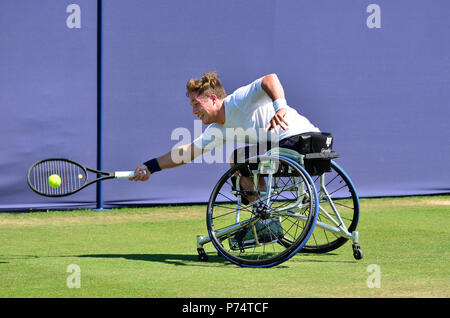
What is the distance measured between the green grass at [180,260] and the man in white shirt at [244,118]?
2.04 ft

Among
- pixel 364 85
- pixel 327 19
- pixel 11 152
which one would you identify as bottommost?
pixel 11 152

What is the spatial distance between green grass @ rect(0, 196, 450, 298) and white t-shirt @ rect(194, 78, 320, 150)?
0.73 meters

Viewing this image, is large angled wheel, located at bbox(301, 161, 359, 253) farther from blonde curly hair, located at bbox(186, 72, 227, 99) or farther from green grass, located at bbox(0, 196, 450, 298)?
blonde curly hair, located at bbox(186, 72, 227, 99)

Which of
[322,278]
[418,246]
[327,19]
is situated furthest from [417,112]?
[322,278]

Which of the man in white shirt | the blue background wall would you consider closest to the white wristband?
the man in white shirt

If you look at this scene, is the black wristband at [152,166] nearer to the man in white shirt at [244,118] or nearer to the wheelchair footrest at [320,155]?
the man in white shirt at [244,118]

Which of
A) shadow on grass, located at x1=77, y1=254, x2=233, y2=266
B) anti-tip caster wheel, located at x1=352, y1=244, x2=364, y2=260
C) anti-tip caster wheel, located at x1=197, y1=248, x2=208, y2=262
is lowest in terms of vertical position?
shadow on grass, located at x1=77, y1=254, x2=233, y2=266

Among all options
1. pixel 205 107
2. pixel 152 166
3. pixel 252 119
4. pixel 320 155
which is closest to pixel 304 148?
pixel 320 155

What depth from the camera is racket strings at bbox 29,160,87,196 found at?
5972 mm

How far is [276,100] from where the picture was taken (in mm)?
3990

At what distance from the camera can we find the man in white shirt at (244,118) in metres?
4.04

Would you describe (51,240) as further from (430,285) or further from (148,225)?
(430,285)

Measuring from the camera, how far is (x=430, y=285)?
3.53 meters

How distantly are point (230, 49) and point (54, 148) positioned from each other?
1.83 m
